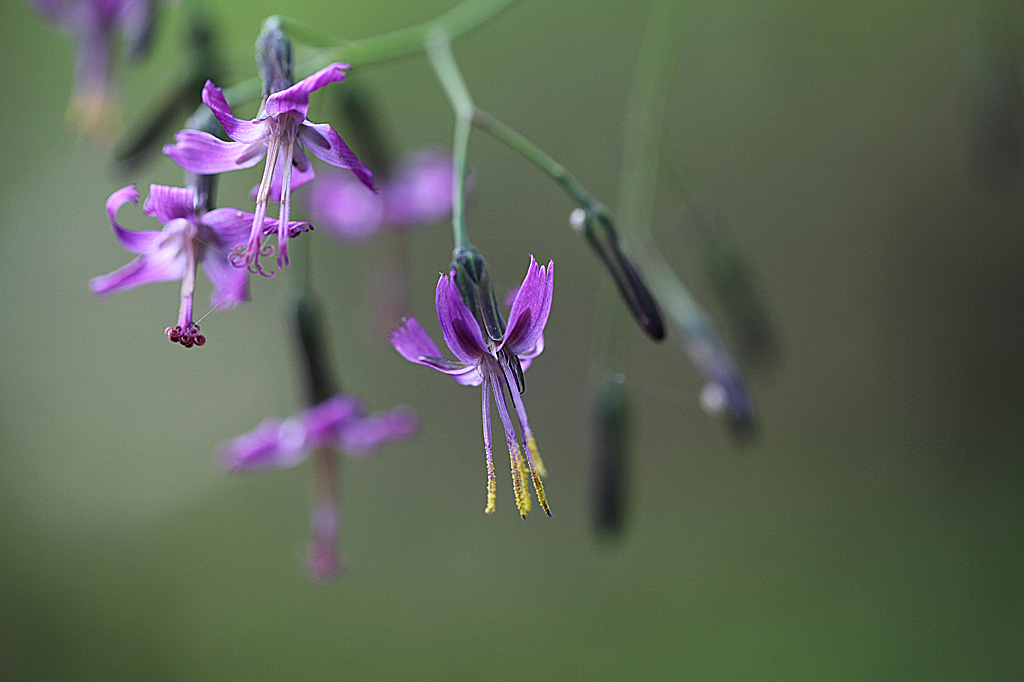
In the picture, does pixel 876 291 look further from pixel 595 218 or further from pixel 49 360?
pixel 49 360

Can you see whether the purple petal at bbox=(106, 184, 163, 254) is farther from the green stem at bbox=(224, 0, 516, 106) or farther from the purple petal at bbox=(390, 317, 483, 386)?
the purple petal at bbox=(390, 317, 483, 386)

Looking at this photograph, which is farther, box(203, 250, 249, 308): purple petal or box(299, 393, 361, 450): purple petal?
box(299, 393, 361, 450): purple petal

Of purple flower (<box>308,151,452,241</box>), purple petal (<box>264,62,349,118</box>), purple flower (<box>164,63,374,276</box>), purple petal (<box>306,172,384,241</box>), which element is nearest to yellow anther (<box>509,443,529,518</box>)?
purple flower (<box>164,63,374,276</box>)

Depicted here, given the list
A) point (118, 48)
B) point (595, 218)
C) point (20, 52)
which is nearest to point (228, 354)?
point (20, 52)

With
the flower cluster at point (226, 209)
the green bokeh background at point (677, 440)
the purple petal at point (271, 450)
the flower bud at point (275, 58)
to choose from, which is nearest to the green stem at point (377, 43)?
the flower bud at point (275, 58)

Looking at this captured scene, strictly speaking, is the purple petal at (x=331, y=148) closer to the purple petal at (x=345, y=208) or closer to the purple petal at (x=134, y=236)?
the purple petal at (x=134, y=236)
